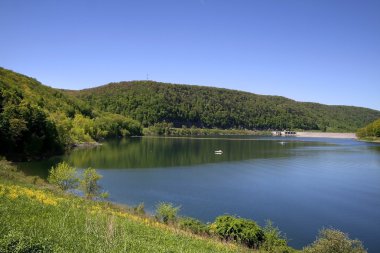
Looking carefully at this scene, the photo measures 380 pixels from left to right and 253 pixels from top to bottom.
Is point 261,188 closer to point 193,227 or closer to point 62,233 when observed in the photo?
point 193,227

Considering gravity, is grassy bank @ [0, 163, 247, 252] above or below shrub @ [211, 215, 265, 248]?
above

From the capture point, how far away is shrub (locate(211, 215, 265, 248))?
25766 mm

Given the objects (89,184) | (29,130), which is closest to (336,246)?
(89,184)

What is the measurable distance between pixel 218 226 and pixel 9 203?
14941 mm

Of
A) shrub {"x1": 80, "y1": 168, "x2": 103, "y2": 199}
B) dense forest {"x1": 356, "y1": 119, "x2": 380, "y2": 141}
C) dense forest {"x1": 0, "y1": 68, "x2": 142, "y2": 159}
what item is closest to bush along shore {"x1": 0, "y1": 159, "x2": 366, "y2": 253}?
→ shrub {"x1": 80, "y1": 168, "x2": 103, "y2": 199}

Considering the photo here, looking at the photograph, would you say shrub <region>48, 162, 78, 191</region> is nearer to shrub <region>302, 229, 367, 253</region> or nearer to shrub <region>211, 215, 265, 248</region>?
shrub <region>211, 215, 265, 248</region>

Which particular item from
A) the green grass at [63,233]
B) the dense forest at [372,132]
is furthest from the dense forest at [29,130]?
the dense forest at [372,132]

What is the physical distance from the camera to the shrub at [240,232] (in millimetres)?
25766

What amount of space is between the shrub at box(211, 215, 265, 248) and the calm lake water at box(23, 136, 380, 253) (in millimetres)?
5528

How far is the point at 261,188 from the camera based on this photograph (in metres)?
54.4

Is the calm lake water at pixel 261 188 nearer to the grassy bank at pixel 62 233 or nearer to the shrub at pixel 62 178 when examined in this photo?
the shrub at pixel 62 178

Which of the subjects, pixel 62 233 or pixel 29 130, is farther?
pixel 29 130

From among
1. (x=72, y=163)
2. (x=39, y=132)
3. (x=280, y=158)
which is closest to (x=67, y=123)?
(x=39, y=132)

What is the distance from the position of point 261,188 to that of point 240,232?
95.9 ft
